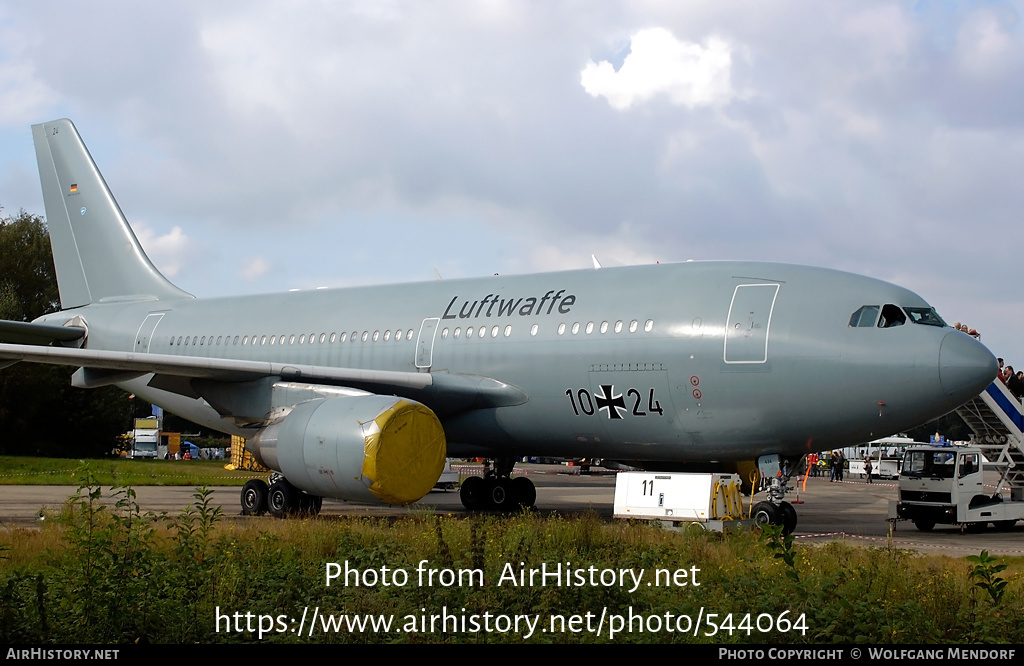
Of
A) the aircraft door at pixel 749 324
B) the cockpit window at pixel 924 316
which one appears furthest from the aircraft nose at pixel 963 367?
the aircraft door at pixel 749 324

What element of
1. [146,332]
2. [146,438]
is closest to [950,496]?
[146,332]

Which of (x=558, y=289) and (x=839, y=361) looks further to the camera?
(x=558, y=289)

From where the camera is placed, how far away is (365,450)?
13.8 metres

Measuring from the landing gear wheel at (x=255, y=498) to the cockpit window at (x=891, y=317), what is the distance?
10284mm

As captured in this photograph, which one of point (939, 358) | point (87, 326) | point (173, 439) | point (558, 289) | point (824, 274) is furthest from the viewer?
point (173, 439)

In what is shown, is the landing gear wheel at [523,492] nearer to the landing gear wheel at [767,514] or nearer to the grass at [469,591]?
the landing gear wheel at [767,514]

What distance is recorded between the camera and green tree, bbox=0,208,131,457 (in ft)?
144

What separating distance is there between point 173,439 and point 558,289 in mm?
56473

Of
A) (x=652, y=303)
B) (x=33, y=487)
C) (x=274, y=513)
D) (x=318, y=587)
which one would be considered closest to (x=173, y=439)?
(x=33, y=487)

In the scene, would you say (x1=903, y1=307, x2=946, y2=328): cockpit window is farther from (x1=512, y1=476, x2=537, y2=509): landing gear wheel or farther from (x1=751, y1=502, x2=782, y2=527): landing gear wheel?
(x1=512, y1=476, x2=537, y2=509): landing gear wheel

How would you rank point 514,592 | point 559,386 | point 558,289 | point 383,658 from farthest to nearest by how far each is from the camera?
point 558,289
point 559,386
point 514,592
point 383,658

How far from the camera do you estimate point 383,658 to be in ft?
20.1

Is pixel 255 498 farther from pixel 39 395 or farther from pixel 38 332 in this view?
pixel 39 395

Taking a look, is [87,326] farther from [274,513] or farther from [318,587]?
[318,587]
